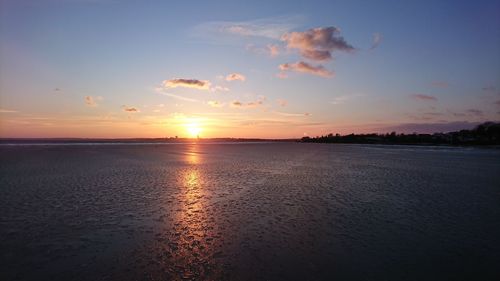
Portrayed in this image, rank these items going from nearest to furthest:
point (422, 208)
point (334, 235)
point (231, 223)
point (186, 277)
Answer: point (186, 277) < point (334, 235) < point (231, 223) < point (422, 208)

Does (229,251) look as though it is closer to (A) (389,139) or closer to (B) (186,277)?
(B) (186,277)

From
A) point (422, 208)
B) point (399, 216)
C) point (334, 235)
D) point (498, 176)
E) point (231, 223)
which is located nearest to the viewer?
point (334, 235)

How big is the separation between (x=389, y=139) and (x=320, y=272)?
143520 millimetres

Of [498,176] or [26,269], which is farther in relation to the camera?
[498,176]

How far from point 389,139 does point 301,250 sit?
14243 cm

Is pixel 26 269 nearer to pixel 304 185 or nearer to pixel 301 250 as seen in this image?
pixel 301 250

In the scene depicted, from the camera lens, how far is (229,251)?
7.88 m

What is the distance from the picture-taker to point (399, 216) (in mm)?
11539

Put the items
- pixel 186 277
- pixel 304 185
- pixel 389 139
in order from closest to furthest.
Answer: pixel 186 277
pixel 304 185
pixel 389 139

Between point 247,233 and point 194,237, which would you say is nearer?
point 194,237

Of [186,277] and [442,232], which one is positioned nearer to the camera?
[186,277]

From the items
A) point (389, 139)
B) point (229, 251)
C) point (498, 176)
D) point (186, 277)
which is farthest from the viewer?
point (389, 139)

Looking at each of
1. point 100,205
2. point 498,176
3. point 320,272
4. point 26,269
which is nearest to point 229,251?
point 320,272

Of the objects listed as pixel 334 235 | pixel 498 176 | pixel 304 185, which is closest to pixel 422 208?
pixel 334 235
